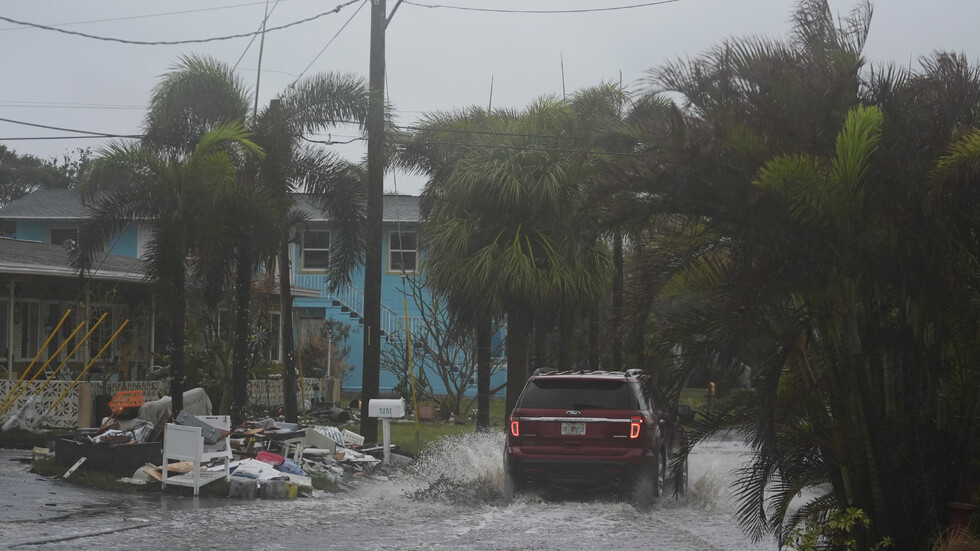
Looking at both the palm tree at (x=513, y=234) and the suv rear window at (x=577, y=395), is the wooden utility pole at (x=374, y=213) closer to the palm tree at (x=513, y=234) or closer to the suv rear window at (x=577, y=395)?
the palm tree at (x=513, y=234)

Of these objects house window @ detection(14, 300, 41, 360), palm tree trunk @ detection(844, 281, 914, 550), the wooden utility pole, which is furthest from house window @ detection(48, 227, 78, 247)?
palm tree trunk @ detection(844, 281, 914, 550)

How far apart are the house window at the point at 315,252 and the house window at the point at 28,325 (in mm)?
14376

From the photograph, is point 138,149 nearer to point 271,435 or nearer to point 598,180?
point 271,435

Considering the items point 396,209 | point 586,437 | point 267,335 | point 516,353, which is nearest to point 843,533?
point 586,437

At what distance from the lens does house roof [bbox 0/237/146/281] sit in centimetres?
2255

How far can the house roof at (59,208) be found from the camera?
39156mm

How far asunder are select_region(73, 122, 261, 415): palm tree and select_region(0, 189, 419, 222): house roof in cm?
1747

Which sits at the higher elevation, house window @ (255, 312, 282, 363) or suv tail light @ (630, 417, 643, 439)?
house window @ (255, 312, 282, 363)

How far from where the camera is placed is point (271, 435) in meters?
18.8

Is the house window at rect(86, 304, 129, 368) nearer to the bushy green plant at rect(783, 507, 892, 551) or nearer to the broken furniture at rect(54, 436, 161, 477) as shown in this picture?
the broken furniture at rect(54, 436, 161, 477)

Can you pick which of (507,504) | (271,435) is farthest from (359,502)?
(271,435)

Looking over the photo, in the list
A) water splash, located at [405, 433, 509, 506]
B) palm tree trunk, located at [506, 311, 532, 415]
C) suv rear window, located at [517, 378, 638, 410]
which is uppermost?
palm tree trunk, located at [506, 311, 532, 415]

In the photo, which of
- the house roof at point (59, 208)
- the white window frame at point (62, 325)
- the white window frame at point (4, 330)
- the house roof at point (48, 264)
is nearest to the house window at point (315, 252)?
the house roof at point (59, 208)

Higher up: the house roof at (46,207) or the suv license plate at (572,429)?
the house roof at (46,207)
